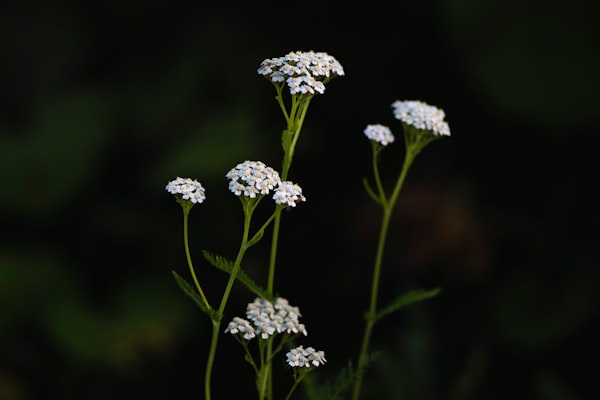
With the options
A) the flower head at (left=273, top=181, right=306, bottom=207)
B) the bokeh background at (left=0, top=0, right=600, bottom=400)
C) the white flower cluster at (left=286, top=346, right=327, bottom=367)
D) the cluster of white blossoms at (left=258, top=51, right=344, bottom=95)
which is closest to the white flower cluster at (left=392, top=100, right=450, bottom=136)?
the cluster of white blossoms at (left=258, top=51, right=344, bottom=95)

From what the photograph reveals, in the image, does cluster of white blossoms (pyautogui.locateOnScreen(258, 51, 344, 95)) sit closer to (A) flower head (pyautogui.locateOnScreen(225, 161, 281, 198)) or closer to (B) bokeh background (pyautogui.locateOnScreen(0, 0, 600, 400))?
(A) flower head (pyautogui.locateOnScreen(225, 161, 281, 198))

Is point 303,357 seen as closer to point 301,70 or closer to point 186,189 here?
point 186,189

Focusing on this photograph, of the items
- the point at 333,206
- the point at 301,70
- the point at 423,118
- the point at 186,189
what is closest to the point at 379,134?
the point at 423,118

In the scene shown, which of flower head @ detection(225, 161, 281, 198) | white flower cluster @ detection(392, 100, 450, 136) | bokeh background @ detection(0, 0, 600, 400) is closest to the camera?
flower head @ detection(225, 161, 281, 198)

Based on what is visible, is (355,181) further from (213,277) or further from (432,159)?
(213,277)

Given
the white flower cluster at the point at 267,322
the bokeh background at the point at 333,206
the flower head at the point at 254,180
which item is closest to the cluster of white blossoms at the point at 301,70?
the flower head at the point at 254,180
